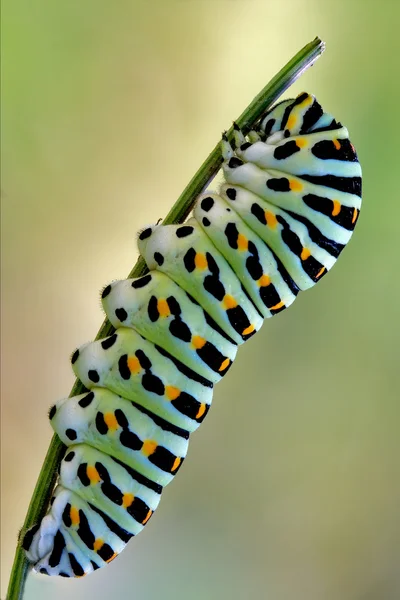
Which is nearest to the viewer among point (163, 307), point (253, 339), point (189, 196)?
point (189, 196)

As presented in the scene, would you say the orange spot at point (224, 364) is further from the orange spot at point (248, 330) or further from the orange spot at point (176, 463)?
the orange spot at point (176, 463)

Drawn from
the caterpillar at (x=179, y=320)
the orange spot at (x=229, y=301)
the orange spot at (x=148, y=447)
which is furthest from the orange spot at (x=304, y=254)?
the orange spot at (x=148, y=447)

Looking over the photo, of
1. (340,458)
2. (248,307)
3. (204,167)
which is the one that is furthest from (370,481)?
(204,167)

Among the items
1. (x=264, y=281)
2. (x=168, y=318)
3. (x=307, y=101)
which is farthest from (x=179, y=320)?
(x=307, y=101)

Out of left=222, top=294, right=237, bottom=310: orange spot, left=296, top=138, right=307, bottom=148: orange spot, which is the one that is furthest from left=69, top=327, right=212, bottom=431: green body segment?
left=296, top=138, right=307, bottom=148: orange spot

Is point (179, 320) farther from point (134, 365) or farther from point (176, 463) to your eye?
point (176, 463)

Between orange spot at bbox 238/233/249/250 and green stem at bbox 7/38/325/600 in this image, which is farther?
orange spot at bbox 238/233/249/250

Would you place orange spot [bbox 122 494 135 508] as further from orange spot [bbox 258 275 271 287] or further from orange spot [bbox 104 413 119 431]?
orange spot [bbox 258 275 271 287]

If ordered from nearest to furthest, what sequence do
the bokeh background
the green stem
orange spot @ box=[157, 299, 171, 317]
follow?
the green stem, orange spot @ box=[157, 299, 171, 317], the bokeh background
